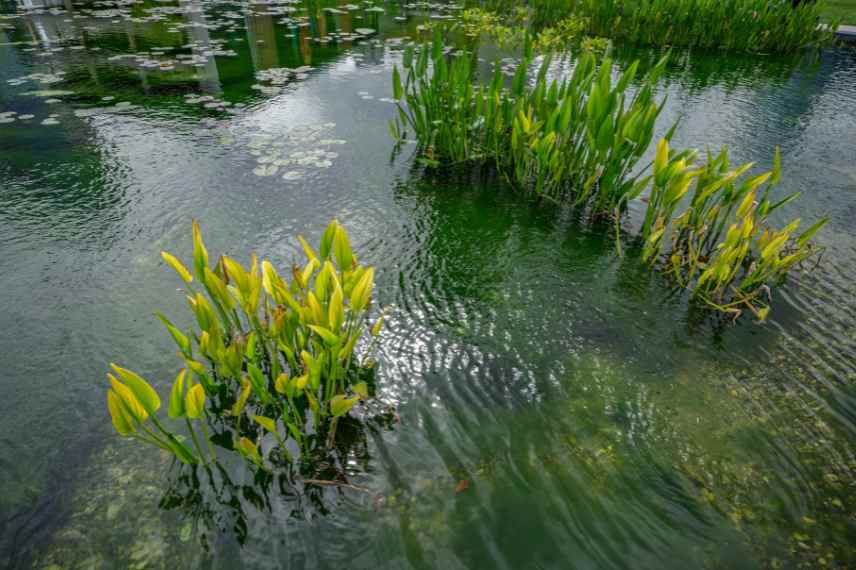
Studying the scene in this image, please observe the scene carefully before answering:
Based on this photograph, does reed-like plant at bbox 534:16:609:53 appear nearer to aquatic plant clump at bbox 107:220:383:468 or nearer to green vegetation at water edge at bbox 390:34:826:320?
green vegetation at water edge at bbox 390:34:826:320

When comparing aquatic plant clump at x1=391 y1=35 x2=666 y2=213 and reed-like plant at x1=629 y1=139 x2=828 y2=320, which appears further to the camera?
aquatic plant clump at x1=391 y1=35 x2=666 y2=213

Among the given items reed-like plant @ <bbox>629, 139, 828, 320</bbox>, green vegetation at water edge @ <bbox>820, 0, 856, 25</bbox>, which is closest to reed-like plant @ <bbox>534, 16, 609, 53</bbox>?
reed-like plant @ <bbox>629, 139, 828, 320</bbox>

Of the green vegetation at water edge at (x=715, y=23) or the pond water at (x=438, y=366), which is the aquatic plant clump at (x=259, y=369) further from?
the green vegetation at water edge at (x=715, y=23)

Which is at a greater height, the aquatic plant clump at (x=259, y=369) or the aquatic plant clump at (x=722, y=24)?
the aquatic plant clump at (x=722, y=24)

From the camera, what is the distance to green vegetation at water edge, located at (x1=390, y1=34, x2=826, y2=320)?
2.34 m

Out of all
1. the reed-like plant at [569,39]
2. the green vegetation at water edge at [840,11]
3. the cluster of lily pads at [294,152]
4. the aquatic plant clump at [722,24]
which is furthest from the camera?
the green vegetation at water edge at [840,11]

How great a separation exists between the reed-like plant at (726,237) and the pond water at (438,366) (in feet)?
0.46

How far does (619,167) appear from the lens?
2822 millimetres

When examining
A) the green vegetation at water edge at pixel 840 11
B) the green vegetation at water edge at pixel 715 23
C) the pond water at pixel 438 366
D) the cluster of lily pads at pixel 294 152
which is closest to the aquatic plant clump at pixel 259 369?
the pond water at pixel 438 366

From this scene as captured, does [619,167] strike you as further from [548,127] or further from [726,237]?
[726,237]

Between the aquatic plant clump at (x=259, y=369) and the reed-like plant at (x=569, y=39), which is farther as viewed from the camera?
the reed-like plant at (x=569, y=39)

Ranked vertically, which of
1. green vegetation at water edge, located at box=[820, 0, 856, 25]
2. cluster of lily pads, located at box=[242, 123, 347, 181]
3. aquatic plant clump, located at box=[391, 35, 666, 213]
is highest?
green vegetation at water edge, located at box=[820, 0, 856, 25]

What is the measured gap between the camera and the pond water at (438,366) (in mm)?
1444

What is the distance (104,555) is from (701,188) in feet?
9.91
